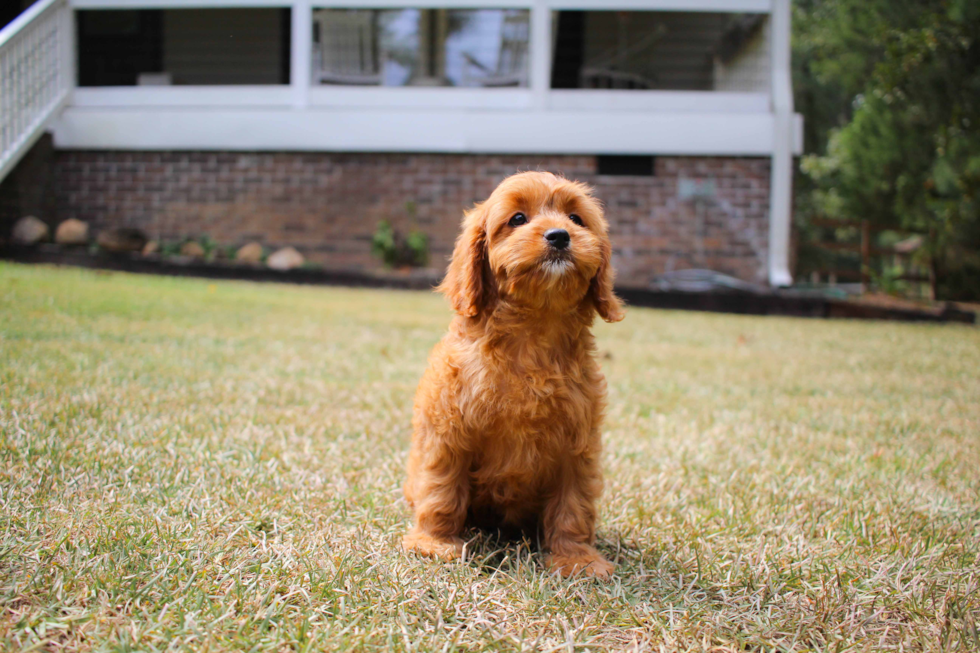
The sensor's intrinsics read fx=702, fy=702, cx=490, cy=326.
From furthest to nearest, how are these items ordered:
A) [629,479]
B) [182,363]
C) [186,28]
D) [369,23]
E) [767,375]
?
[186,28], [369,23], [767,375], [182,363], [629,479]

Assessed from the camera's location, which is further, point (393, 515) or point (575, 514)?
point (393, 515)

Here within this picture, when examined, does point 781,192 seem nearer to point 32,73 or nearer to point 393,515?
point 393,515

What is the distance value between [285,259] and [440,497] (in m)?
10.8

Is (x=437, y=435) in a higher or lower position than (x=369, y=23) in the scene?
lower

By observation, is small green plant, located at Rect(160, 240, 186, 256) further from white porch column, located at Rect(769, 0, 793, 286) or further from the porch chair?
white porch column, located at Rect(769, 0, 793, 286)

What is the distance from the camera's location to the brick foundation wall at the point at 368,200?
40.7 feet

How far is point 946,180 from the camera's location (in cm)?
1298

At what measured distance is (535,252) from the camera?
85.4 inches

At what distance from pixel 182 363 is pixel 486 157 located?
27.7 ft

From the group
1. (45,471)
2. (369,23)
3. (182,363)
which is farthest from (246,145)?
(45,471)

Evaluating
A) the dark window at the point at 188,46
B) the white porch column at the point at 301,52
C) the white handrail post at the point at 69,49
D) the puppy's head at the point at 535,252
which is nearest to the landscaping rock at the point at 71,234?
the white handrail post at the point at 69,49

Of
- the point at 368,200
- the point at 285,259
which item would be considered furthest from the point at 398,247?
the point at 285,259

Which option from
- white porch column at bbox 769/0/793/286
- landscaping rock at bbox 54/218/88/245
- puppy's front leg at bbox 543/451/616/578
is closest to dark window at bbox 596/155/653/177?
white porch column at bbox 769/0/793/286

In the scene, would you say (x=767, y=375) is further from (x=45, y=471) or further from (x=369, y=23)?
(x=369, y=23)
